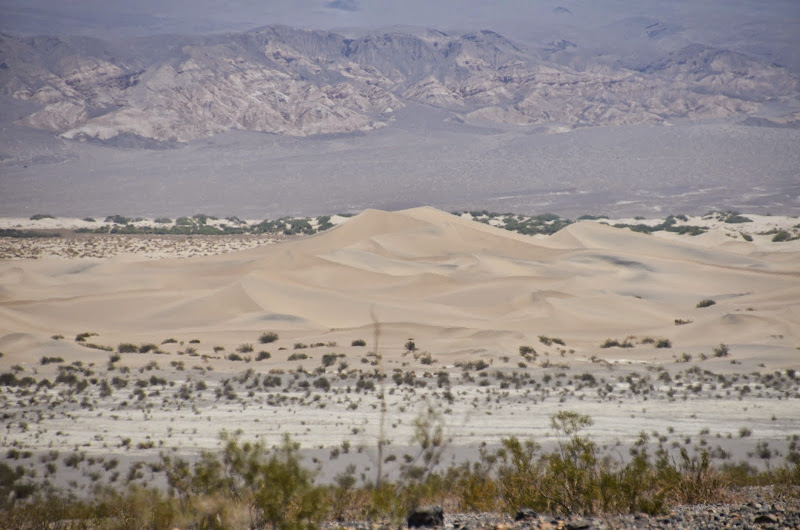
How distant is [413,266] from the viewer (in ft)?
133

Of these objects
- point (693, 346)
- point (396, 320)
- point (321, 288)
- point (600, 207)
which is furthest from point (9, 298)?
point (600, 207)

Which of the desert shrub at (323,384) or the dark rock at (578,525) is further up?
the desert shrub at (323,384)

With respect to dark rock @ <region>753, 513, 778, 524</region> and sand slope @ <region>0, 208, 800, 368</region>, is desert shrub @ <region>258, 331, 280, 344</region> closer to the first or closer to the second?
sand slope @ <region>0, 208, 800, 368</region>

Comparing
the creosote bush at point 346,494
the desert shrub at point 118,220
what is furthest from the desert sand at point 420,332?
the desert shrub at point 118,220

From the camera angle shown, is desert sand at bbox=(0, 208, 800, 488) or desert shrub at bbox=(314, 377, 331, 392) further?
desert shrub at bbox=(314, 377, 331, 392)

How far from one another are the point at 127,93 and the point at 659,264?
153 m

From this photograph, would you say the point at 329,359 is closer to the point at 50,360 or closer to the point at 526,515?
the point at 50,360

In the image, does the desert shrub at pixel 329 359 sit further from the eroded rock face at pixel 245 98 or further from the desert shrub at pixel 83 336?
the eroded rock face at pixel 245 98

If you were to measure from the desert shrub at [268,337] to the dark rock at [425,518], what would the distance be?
744 inches

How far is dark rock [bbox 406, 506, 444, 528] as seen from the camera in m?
7.85

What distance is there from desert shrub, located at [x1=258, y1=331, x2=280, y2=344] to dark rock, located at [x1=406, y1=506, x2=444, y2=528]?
18896 millimetres

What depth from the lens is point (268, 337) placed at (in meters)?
26.6

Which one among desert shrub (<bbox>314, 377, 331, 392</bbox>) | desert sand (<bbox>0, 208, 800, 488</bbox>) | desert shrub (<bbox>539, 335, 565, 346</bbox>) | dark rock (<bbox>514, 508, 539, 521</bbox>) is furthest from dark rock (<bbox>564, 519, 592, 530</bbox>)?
desert shrub (<bbox>539, 335, 565, 346</bbox>)

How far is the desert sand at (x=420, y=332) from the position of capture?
1562 cm
